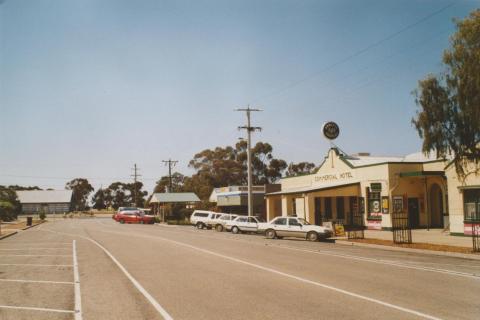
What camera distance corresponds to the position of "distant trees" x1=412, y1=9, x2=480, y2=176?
2127cm

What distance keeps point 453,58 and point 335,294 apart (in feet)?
54.6

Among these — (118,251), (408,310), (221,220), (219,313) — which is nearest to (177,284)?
(219,313)

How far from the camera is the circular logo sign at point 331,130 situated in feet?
141

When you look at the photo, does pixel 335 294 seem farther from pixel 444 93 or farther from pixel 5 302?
pixel 444 93

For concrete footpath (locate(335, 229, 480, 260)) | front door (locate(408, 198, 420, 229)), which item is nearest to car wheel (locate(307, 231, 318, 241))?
concrete footpath (locate(335, 229, 480, 260))

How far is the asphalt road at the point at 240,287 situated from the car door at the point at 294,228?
9401mm

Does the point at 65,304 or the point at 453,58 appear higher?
the point at 453,58

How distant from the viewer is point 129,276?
1383 cm

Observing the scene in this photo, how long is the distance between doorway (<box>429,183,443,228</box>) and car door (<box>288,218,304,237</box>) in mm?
11774

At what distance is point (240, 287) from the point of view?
11.5 m

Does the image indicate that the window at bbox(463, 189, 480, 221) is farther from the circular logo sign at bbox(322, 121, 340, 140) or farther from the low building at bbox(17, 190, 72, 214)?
the low building at bbox(17, 190, 72, 214)

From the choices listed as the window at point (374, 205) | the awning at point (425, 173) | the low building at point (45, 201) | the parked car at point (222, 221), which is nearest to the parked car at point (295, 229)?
the window at point (374, 205)

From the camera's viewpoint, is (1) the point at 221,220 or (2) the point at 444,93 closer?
(2) the point at 444,93

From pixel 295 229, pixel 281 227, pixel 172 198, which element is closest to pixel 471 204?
pixel 295 229
